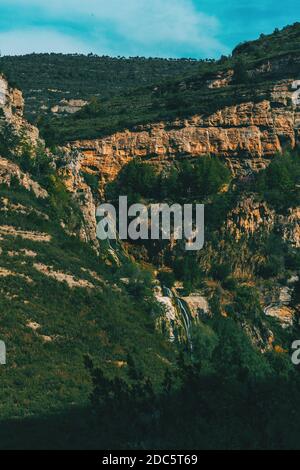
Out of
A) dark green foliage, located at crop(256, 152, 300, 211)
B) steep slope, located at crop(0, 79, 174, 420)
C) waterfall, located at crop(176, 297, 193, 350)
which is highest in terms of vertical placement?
dark green foliage, located at crop(256, 152, 300, 211)

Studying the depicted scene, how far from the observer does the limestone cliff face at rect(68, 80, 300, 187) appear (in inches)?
2832

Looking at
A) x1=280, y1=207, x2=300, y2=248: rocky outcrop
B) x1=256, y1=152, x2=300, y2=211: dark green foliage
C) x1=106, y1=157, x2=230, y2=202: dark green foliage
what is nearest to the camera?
x1=280, y1=207, x2=300, y2=248: rocky outcrop

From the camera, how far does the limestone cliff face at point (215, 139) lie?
71.9 metres

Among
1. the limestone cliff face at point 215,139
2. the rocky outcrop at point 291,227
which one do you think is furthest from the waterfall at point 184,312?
the limestone cliff face at point 215,139

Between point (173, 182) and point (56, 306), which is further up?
point (173, 182)

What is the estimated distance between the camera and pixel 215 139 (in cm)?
7256

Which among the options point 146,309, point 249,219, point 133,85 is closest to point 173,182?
Answer: point 249,219

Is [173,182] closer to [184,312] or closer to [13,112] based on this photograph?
[13,112]

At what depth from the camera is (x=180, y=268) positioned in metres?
62.4

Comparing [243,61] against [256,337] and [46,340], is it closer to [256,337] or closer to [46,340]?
[256,337]

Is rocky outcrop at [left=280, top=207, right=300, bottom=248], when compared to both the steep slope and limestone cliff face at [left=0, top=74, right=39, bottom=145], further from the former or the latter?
limestone cliff face at [left=0, top=74, right=39, bottom=145]

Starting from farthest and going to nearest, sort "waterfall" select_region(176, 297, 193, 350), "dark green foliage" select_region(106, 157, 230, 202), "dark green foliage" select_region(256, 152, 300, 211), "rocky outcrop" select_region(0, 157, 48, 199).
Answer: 1. "dark green foliage" select_region(106, 157, 230, 202)
2. "dark green foliage" select_region(256, 152, 300, 211)
3. "rocky outcrop" select_region(0, 157, 48, 199)
4. "waterfall" select_region(176, 297, 193, 350)

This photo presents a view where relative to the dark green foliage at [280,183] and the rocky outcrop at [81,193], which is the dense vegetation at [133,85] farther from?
the dark green foliage at [280,183]

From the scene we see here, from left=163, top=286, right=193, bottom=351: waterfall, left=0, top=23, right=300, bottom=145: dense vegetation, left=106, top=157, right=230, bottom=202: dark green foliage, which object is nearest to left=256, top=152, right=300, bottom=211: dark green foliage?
left=106, top=157, right=230, bottom=202: dark green foliage
